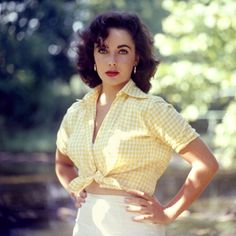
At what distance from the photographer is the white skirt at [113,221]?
2037 mm

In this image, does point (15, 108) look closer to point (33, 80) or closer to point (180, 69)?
point (33, 80)

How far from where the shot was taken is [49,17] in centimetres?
2156

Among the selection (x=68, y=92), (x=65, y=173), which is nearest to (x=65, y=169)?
(x=65, y=173)

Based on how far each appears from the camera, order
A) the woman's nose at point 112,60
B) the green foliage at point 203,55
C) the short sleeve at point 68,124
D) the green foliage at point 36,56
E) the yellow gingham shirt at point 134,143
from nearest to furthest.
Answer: the yellow gingham shirt at point 134,143, the woman's nose at point 112,60, the short sleeve at point 68,124, the green foliage at point 203,55, the green foliage at point 36,56

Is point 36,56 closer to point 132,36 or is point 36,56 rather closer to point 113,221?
point 132,36

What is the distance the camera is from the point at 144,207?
204cm

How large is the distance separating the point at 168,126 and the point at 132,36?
0.35m

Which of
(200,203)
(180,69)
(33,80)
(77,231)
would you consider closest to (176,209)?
(77,231)

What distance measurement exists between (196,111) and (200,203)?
7.45 ft

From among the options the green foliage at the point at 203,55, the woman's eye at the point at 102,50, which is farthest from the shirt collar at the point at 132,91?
the green foliage at the point at 203,55

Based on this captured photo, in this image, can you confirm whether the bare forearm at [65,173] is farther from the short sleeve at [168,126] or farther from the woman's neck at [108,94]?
the short sleeve at [168,126]

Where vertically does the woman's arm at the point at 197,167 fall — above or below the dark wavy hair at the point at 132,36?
below

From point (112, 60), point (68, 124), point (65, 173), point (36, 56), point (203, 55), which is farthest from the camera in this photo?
point (36, 56)

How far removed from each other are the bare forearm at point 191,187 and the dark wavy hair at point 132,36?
36 centimetres
